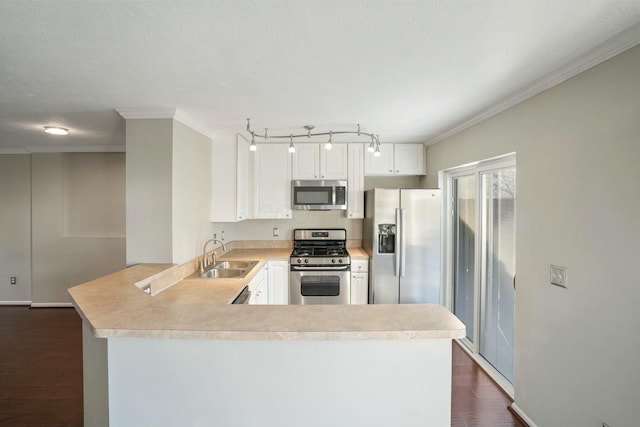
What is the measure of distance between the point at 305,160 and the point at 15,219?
15.1 ft

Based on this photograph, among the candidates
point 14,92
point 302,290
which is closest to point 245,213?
point 302,290

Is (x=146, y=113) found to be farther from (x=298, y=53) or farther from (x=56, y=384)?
(x=56, y=384)

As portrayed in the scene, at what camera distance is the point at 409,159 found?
3.91 meters

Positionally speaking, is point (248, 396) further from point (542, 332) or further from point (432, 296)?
point (432, 296)

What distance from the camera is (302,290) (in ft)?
11.6

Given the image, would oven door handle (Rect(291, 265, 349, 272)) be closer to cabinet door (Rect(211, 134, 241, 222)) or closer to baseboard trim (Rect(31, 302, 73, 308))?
cabinet door (Rect(211, 134, 241, 222))

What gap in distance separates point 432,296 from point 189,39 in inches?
134

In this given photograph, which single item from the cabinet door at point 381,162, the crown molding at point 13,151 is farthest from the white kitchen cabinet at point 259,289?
the crown molding at point 13,151

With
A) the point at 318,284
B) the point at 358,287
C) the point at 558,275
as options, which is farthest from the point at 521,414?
the point at 318,284

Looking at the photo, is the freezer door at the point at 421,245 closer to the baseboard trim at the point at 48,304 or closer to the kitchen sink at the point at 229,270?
the kitchen sink at the point at 229,270

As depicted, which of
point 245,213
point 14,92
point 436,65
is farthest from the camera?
point 245,213

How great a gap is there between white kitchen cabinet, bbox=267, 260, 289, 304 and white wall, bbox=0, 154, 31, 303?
3.92 m

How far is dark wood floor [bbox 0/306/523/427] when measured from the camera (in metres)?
2.12

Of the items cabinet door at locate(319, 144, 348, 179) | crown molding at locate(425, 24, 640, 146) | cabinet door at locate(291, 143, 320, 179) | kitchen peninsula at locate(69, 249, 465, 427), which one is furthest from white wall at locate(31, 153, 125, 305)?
crown molding at locate(425, 24, 640, 146)
